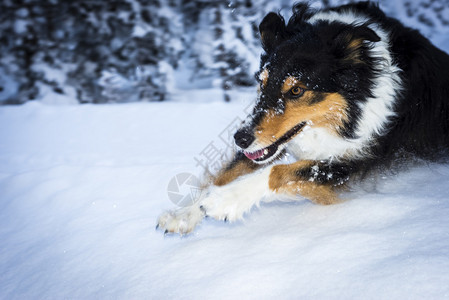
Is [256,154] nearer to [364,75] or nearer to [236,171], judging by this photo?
[236,171]

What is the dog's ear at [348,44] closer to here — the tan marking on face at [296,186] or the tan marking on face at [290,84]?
→ the tan marking on face at [290,84]

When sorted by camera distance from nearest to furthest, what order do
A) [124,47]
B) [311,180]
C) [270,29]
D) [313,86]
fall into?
1. [313,86]
2. [311,180]
3. [270,29]
4. [124,47]

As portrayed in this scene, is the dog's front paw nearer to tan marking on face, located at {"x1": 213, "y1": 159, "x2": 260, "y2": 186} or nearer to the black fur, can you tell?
tan marking on face, located at {"x1": 213, "y1": 159, "x2": 260, "y2": 186}

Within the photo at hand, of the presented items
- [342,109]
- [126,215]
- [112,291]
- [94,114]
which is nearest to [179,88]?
[94,114]

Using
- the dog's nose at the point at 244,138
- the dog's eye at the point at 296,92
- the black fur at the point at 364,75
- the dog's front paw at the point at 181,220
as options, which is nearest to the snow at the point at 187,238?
the dog's front paw at the point at 181,220

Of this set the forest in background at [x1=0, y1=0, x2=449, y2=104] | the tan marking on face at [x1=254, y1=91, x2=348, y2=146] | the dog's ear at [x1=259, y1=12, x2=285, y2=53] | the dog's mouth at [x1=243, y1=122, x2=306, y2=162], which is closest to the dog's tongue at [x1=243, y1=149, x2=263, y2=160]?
the dog's mouth at [x1=243, y1=122, x2=306, y2=162]

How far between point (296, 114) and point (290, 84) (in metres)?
0.18

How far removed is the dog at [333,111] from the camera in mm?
2141

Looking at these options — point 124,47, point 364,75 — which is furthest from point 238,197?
point 124,47

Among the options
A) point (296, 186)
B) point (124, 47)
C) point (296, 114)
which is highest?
point (296, 114)

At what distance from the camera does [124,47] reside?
5.07 metres

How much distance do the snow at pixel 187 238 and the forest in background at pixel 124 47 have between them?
1.65 m

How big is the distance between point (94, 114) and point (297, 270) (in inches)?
141

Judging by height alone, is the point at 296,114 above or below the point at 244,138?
above
